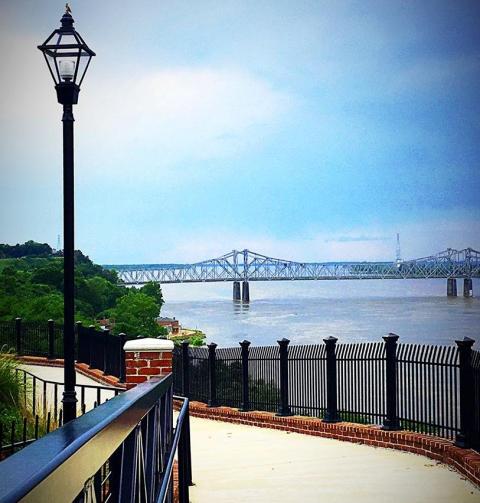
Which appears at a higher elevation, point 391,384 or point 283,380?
point 391,384

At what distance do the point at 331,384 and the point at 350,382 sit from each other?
320mm

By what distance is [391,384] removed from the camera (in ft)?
43.7

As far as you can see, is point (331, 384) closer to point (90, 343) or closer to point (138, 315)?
point (90, 343)

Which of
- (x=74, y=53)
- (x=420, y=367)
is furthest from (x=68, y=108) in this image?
(x=420, y=367)

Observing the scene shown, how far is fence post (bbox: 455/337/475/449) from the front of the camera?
441 inches

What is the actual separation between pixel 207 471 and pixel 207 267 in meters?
154

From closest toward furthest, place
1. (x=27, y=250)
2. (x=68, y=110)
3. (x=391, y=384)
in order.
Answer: (x=68, y=110)
(x=391, y=384)
(x=27, y=250)

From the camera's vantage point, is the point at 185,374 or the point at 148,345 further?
the point at 185,374

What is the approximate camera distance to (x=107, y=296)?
86812 mm

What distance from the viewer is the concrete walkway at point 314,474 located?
384 inches

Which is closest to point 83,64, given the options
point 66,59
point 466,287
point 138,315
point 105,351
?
point 66,59

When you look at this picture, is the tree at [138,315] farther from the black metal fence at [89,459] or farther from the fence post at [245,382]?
the black metal fence at [89,459]

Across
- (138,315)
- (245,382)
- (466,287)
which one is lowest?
(138,315)

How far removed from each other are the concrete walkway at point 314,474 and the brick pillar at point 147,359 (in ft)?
4.73
